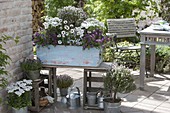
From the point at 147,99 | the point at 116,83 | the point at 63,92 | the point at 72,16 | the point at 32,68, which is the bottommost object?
the point at 147,99

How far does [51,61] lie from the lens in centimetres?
449

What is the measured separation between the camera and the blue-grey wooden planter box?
4406 mm

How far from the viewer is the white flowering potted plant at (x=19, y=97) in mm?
4031

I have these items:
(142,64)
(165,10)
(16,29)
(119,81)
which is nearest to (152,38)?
(142,64)

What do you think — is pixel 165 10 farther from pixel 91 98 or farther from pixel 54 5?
pixel 91 98

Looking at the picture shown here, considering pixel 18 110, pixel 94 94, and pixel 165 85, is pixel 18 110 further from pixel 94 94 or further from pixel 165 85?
pixel 165 85

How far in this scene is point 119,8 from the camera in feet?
24.4

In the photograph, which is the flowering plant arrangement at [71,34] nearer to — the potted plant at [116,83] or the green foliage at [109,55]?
the potted plant at [116,83]

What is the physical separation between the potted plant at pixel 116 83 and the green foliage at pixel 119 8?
3.33 m

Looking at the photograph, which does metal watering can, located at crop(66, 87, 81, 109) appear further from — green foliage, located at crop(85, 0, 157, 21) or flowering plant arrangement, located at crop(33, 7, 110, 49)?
green foliage, located at crop(85, 0, 157, 21)

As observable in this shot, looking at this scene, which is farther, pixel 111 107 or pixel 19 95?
pixel 111 107

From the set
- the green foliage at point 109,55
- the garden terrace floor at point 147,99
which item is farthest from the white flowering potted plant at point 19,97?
the green foliage at point 109,55

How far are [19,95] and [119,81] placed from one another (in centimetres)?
111

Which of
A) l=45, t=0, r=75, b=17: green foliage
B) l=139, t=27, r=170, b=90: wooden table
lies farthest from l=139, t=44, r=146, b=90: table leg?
l=45, t=0, r=75, b=17: green foliage
